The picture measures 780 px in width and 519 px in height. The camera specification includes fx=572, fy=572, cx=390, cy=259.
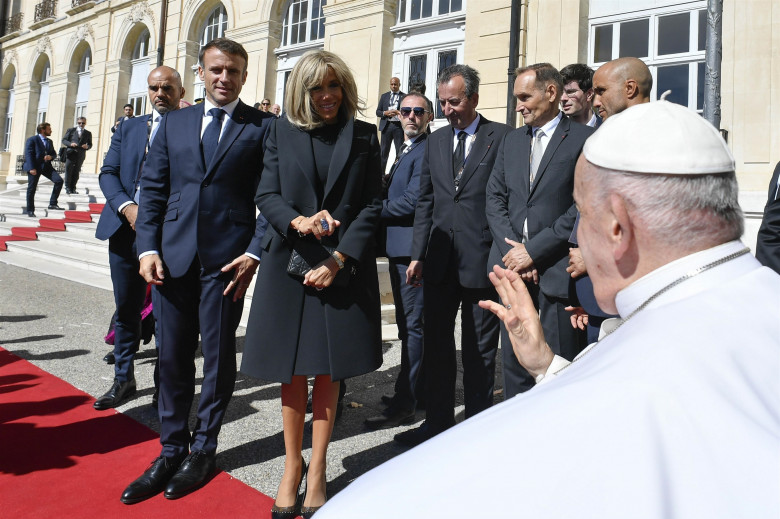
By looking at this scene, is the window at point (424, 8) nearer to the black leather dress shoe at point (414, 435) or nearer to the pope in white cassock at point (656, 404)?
the black leather dress shoe at point (414, 435)

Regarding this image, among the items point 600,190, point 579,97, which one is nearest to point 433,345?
point 579,97

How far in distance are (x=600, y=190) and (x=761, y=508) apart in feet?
1.83

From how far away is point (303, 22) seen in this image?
16.2m

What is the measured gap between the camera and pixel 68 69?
23891 millimetres

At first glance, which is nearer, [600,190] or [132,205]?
[600,190]

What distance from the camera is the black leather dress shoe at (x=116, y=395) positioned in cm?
408

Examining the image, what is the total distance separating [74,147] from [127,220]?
554 inches

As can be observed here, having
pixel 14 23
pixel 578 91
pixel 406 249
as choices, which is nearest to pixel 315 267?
pixel 406 249

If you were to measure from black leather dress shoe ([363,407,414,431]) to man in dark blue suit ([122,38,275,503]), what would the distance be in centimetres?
113

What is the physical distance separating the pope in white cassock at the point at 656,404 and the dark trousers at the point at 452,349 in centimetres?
239

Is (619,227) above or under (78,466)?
above

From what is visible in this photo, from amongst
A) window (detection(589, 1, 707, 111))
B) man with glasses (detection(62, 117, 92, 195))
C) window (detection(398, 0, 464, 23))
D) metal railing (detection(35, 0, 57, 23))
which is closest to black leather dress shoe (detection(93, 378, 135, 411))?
window (detection(589, 1, 707, 111))

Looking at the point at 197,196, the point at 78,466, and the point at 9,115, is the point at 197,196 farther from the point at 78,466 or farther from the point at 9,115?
the point at 9,115

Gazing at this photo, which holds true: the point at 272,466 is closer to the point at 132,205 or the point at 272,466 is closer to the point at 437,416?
the point at 437,416
